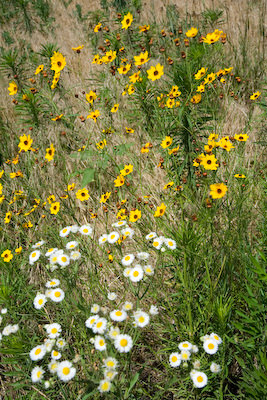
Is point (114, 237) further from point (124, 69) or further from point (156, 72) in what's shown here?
point (124, 69)

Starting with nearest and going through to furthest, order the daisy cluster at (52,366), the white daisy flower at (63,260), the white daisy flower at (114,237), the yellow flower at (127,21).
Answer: the daisy cluster at (52,366)
the white daisy flower at (63,260)
the white daisy flower at (114,237)
the yellow flower at (127,21)

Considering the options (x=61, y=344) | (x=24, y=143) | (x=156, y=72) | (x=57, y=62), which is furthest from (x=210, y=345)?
(x=57, y=62)

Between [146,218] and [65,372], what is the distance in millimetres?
1212

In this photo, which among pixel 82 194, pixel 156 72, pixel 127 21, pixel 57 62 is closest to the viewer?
pixel 82 194

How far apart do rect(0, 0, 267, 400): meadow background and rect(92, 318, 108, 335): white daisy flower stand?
5cm

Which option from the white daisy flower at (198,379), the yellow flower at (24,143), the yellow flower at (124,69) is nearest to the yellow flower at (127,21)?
the yellow flower at (124,69)

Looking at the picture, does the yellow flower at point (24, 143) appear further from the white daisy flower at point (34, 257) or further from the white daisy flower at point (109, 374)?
the white daisy flower at point (109, 374)

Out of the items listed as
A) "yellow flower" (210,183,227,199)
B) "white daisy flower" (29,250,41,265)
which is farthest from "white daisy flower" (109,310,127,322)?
"yellow flower" (210,183,227,199)

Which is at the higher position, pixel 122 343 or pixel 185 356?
pixel 122 343

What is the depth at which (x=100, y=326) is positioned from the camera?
3.58 feet

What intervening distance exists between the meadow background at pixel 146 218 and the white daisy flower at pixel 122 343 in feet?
0.13

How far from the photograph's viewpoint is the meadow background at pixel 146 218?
132 cm

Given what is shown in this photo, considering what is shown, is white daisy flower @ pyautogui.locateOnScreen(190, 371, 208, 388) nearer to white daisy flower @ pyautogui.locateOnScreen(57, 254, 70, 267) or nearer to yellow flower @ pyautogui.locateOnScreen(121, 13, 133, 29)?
white daisy flower @ pyautogui.locateOnScreen(57, 254, 70, 267)

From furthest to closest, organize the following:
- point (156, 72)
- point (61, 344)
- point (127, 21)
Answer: point (127, 21)
point (156, 72)
point (61, 344)
